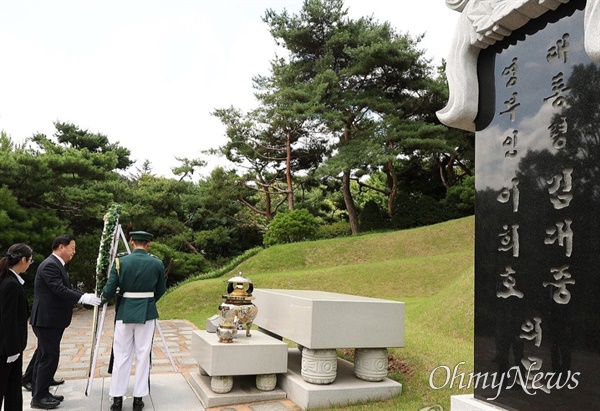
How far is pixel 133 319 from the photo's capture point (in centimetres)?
436

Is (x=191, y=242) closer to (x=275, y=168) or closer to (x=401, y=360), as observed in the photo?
(x=275, y=168)

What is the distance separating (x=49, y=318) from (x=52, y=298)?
20cm

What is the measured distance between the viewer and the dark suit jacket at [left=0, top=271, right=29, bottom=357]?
3.29m

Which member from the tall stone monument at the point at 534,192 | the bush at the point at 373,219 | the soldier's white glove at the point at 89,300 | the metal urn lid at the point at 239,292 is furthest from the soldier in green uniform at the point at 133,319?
the bush at the point at 373,219

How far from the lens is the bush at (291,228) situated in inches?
→ 800

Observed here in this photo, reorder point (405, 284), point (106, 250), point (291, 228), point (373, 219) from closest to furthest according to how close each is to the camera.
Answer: point (106, 250), point (405, 284), point (291, 228), point (373, 219)

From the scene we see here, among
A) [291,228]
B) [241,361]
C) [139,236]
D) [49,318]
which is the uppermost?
[291,228]

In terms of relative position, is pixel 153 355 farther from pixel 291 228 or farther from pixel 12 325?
pixel 291 228

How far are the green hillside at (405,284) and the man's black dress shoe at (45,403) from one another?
9.20ft

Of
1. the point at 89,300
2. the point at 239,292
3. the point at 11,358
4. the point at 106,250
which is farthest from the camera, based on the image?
the point at 239,292

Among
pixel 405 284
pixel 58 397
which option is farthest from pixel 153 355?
pixel 405 284

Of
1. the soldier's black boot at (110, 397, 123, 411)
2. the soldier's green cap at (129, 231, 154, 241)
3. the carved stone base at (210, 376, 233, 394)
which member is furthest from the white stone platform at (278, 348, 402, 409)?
the soldier's green cap at (129, 231, 154, 241)

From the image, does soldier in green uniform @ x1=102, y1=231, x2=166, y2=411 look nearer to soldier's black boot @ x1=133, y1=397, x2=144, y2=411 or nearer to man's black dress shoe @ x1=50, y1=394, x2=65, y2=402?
soldier's black boot @ x1=133, y1=397, x2=144, y2=411

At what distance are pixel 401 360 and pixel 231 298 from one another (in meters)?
2.08
